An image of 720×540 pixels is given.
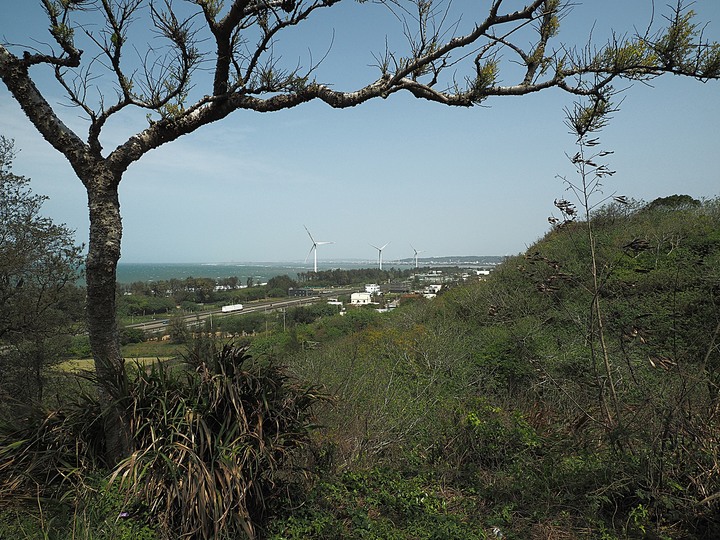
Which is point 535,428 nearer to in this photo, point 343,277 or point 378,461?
point 378,461

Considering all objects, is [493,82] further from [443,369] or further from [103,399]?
[443,369]

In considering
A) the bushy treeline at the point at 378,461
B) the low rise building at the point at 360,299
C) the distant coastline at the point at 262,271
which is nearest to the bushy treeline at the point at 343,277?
the distant coastline at the point at 262,271

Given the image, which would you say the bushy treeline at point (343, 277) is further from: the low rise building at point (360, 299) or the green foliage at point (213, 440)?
the green foliage at point (213, 440)

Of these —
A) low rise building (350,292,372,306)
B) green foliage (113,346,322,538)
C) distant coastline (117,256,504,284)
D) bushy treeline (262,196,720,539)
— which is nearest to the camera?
green foliage (113,346,322,538)

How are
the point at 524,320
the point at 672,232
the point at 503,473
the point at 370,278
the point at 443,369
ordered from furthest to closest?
1. the point at 370,278
2. the point at 672,232
3. the point at 524,320
4. the point at 443,369
5. the point at 503,473

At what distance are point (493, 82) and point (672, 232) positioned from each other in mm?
10613

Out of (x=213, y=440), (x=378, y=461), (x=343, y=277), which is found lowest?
(x=378, y=461)

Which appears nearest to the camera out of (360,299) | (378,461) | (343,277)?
(378,461)

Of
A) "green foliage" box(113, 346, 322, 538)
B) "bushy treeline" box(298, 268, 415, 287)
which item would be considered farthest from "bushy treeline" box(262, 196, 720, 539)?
"bushy treeline" box(298, 268, 415, 287)

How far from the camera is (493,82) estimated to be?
10.9ft

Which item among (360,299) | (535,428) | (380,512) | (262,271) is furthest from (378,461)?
(262,271)

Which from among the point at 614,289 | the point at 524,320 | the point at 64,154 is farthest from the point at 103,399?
the point at 614,289

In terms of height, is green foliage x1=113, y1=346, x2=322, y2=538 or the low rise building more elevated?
green foliage x1=113, y1=346, x2=322, y2=538

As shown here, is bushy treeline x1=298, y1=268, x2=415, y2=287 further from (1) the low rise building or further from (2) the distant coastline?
(1) the low rise building
